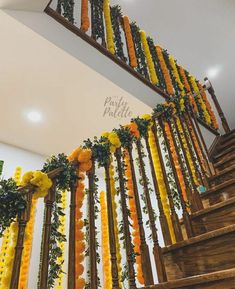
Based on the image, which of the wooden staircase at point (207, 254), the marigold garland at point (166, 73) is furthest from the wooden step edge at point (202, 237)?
the marigold garland at point (166, 73)

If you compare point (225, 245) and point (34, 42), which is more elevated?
point (34, 42)

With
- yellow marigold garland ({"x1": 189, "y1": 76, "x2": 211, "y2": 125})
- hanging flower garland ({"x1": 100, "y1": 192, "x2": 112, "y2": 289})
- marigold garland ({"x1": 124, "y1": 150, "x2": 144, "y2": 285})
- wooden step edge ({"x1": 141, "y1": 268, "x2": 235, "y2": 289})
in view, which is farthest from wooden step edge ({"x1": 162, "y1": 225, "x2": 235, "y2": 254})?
yellow marigold garland ({"x1": 189, "y1": 76, "x2": 211, "y2": 125})

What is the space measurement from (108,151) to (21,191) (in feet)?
2.26

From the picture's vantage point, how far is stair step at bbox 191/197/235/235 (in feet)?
5.38

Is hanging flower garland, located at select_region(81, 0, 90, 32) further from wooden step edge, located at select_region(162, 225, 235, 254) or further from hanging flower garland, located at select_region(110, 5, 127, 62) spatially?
wooden step edge, located at select_region(162, 225, 235, 254)

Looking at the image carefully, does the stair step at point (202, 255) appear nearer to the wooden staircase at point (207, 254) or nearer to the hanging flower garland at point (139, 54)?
the wooden staircase at point (207, 254)

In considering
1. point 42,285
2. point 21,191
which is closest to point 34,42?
point 21,191

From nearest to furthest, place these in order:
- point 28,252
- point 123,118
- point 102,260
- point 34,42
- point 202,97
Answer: point 34,42 → point 28,252 → point 123,118 → point 102,260 → point 202,97

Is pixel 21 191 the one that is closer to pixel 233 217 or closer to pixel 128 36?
pixel 233 217

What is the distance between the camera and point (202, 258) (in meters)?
1.40

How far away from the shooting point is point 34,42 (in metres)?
2.57

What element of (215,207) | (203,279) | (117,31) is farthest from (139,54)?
(203,279)

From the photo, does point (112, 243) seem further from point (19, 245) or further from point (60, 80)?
point (60, 80)

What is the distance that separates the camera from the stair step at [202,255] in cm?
133
